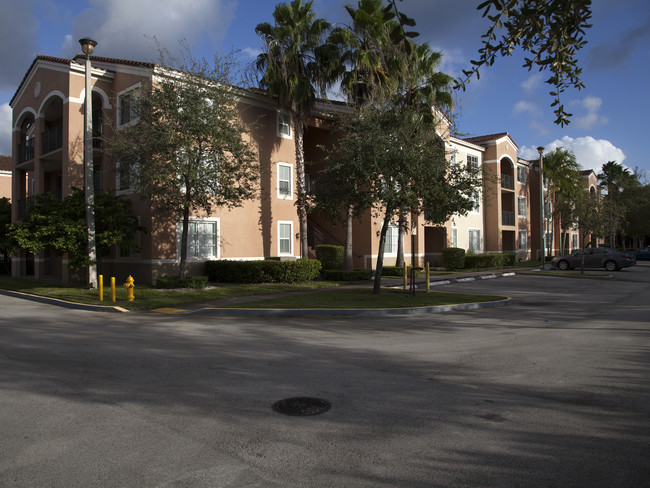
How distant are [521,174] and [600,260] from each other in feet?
42.9

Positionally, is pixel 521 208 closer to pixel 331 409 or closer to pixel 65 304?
pixel 65 304

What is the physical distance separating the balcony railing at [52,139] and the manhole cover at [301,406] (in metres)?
22.2

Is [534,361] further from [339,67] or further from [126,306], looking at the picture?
[339,67]

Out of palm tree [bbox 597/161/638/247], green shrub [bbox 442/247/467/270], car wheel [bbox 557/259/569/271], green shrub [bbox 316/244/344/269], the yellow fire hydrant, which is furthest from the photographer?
palm tree [bbox 597/161/638/247]

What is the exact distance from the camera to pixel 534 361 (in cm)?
721

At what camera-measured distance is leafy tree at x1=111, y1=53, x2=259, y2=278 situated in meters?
16.9

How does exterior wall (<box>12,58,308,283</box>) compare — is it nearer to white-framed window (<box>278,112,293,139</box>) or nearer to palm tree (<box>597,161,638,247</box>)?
white-framed window (<box>278,112,293,139</box>)

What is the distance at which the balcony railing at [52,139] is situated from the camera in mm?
23016

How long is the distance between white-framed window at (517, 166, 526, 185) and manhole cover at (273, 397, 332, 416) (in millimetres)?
39700

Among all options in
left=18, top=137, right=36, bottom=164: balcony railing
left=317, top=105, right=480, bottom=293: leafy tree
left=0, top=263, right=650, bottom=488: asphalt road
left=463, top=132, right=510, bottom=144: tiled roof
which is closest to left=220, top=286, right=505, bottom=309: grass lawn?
left=317, top=105, right=480, bottom=293: leafy tree

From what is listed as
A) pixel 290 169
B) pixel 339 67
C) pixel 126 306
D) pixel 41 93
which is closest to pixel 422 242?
pixel 290 169

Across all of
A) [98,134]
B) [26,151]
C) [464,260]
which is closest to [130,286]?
[98,134]

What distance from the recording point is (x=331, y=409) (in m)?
5.06

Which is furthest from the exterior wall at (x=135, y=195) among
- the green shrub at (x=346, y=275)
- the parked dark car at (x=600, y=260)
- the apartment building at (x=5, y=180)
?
the parked dark car at (x=600, y=260)
